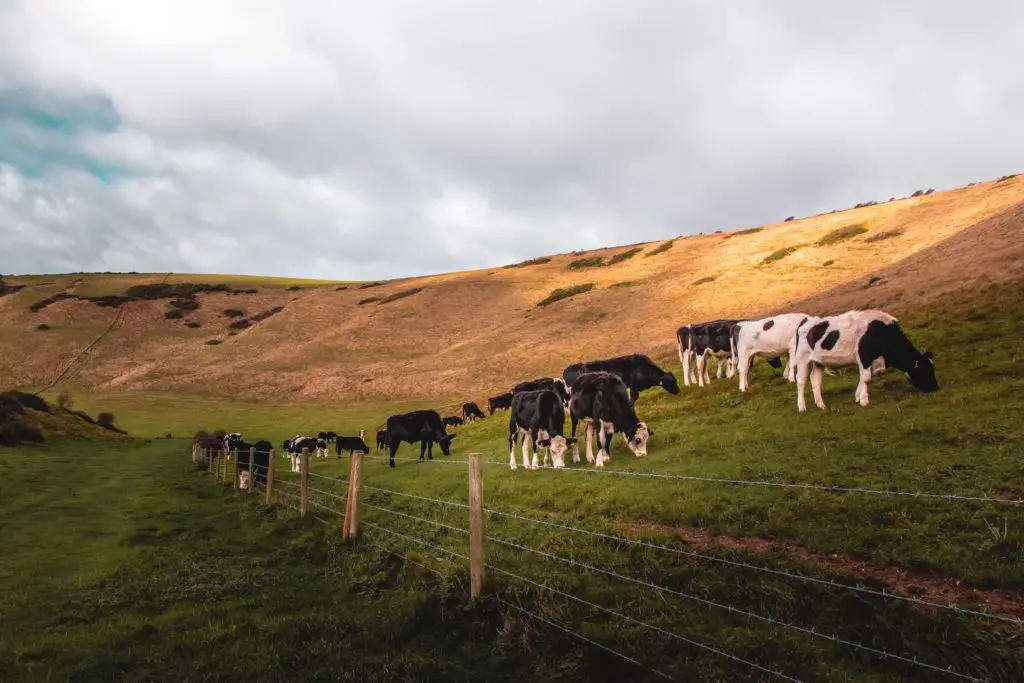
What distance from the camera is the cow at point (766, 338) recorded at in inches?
805

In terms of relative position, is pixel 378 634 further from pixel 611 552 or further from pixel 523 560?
pixel 611 552

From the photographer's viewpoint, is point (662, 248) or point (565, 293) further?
point (662, 248)

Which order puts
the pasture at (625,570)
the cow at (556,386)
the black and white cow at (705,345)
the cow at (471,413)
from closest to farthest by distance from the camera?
the pasture at (625,570)
the cow at (556,386)
the black and white cow at (705,345)
the cow at (471,413)

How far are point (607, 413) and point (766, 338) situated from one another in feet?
25.7

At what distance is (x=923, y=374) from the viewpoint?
15.7m

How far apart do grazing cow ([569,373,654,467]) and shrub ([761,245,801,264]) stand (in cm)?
6304

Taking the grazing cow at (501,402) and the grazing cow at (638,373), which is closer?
the grazing cow at (638,373)

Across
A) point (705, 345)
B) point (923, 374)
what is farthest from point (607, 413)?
point (705, 345)

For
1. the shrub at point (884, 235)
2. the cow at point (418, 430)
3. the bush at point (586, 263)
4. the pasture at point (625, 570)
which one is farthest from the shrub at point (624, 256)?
the pasture at point (625, 570)

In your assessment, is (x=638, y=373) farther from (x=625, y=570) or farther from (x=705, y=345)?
(x=625, y=570)

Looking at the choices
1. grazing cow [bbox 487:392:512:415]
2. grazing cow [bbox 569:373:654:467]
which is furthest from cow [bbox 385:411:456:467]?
grazing cow [bbox 487:392:512:415]

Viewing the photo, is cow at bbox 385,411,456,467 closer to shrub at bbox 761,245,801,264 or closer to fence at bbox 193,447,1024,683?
fence at bbox 193,447,1024,683

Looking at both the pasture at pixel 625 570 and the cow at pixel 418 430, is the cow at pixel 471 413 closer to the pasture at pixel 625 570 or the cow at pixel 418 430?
the cow at pixel 418 430

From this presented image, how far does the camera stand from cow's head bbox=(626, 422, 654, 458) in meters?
16.7
